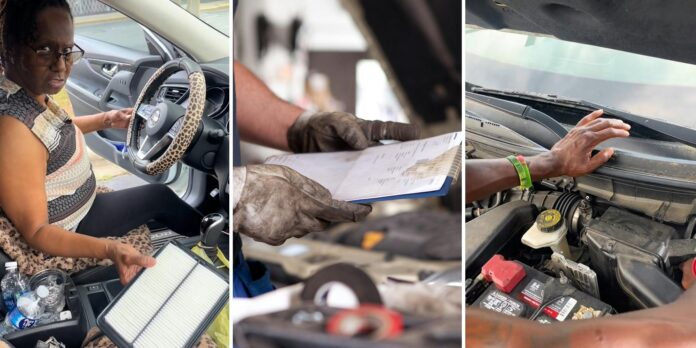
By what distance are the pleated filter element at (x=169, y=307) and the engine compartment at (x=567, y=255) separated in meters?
0.61

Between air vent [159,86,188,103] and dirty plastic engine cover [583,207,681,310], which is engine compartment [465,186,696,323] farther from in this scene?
air vent [159,86,188,103]

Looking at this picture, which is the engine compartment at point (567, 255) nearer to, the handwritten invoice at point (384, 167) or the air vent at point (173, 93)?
the handwritten invoice at point (384, 167)

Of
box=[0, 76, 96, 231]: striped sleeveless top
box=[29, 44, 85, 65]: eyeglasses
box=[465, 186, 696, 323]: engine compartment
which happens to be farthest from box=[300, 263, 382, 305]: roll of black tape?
box=[29, 44, 85, 65]: eyeglasses

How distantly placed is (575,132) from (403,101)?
14.9 inches

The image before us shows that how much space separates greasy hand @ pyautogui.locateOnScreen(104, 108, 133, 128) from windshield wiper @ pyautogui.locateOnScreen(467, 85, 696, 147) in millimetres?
813

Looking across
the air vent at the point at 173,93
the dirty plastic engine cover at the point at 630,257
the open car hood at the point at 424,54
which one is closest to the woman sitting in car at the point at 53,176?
the air vent at the point at 173,93

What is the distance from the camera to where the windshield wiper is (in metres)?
1.22

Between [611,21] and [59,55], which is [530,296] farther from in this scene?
[59,55]

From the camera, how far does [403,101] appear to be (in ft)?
4.04

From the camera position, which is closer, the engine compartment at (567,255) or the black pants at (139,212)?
the engine compartment at (567,255)

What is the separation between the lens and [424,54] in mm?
1217

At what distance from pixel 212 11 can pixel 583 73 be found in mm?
849

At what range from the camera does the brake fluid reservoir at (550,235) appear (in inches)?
49.5

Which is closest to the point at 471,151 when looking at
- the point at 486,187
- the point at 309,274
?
the point at 486,187
